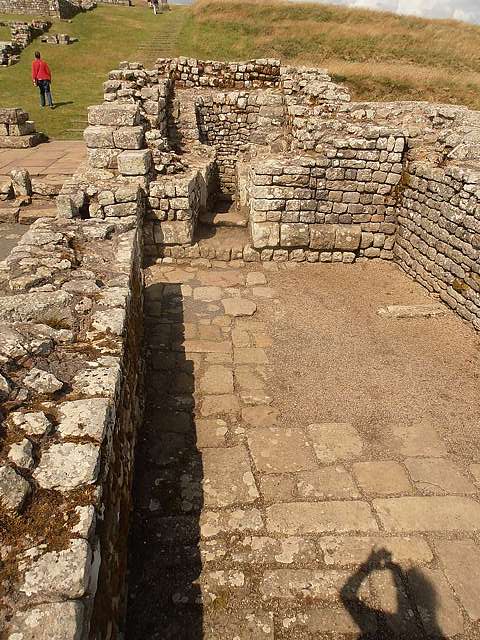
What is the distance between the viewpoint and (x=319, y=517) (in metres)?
3.42

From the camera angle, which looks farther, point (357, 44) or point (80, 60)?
point (357, 44)

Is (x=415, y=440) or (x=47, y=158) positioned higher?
(x=47, y=158)

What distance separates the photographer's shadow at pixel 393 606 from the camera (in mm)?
2738

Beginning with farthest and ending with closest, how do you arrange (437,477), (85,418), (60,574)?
(437,477) < (85,418) < (60,574)

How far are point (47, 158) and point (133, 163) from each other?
579cm

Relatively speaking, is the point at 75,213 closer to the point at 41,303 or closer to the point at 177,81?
the point at 41,303

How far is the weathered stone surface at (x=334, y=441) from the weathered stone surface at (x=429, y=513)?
0.53m

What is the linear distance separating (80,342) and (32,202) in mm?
7237

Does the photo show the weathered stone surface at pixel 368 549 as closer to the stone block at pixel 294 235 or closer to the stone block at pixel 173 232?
the stone block at pixel 294 235

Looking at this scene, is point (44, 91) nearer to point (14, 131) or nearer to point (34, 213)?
point (14, 131)

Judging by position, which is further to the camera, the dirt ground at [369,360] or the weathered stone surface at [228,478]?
the dirt ground at [369,360]

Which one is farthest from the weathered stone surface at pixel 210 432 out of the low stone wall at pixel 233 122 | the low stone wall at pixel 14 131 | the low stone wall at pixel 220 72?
the low stone wall at pixel 220 72

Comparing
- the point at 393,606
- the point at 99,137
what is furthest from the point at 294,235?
the point at 393,606

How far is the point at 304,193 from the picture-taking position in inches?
291
